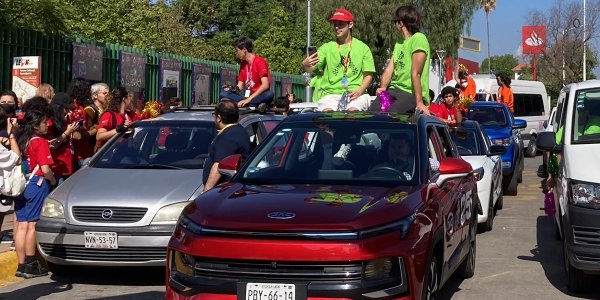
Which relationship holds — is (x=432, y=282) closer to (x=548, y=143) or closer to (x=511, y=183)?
(x=548, y=143)

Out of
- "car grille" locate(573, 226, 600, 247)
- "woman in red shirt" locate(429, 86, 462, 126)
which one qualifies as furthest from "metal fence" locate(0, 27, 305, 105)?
"car grille" locate(573, 226, 600, 247)

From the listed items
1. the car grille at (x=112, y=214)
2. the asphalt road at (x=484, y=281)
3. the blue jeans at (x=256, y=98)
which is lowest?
the asphalt road at (x=484, y=281)

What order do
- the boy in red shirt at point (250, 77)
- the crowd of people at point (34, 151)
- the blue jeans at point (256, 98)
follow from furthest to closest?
the boy in red shirt at point (250, 77), the blue jeans at point (256, 98), the crowd of people at point (34, 151)

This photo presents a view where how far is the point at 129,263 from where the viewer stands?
869 cm

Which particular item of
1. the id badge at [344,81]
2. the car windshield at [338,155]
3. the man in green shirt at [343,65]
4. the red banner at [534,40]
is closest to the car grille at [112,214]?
the car windshield at [338,155]

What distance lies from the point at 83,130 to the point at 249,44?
2459 millimetres

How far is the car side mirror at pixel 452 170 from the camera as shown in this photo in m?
7.06

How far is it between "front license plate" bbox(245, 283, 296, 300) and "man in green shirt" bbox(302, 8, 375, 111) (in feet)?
15.5

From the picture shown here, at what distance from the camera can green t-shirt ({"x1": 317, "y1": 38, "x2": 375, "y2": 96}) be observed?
1035 cm

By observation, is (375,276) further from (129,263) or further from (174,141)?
(174,141)

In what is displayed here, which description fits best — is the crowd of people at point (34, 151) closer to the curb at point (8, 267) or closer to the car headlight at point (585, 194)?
the curb at point (8, 267)

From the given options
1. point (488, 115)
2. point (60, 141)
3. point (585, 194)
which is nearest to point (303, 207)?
point (585, 194)

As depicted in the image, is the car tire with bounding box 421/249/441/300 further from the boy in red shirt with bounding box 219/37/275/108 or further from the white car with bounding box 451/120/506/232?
the boy in red shirt with bounding box 219/37/275/108

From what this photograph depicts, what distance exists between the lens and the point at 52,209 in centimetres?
908
